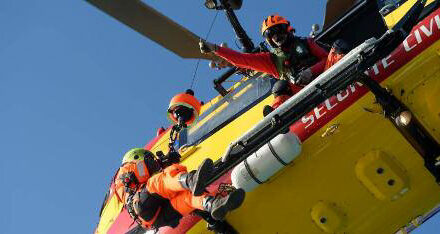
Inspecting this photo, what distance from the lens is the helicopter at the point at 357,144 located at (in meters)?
5.09

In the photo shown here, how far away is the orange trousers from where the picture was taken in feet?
18.4

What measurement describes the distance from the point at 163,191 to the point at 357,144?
192cm

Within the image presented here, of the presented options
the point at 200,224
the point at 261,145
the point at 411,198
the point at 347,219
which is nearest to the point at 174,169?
the point at 200,224

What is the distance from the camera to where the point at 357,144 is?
534 centimetres

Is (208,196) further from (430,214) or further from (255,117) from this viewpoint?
(430,214)

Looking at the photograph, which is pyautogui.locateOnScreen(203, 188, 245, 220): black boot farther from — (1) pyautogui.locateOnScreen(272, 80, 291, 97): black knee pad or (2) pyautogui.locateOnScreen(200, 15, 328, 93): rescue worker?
(2) pyautogui.locateOnScreen(200, 15, 328, 93): rescue worker

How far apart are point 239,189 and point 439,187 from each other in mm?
1854

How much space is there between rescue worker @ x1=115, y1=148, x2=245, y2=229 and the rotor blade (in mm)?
1583

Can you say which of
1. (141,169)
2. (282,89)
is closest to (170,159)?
(141,169)

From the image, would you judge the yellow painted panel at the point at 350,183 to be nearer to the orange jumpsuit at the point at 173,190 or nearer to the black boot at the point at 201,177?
the orange jumpsuit at the point at 173,190

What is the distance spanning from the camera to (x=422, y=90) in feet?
16.8

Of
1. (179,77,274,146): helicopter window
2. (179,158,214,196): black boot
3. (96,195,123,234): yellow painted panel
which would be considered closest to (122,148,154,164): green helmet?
(179,77,274,146): helicopter window

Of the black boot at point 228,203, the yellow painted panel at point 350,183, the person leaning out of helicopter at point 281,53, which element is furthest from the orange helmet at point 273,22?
the black boot at point 228,203

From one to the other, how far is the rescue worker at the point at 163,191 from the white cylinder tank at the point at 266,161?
0.31m
